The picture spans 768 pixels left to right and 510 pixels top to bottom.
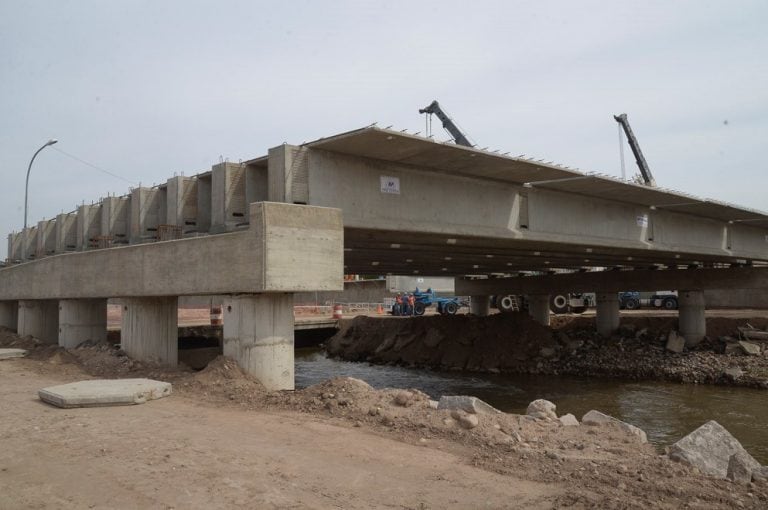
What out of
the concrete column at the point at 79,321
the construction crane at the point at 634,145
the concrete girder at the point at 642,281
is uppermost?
the construction crane at the point at 634,145

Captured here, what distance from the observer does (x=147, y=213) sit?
15805mm

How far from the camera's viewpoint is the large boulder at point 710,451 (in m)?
6.98

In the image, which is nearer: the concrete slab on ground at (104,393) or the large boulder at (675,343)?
the concrete slab on ground at (104,393)

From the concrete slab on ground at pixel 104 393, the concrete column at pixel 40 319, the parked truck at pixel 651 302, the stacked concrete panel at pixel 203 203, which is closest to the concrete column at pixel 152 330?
the stacked concrete panel at pixel 203 203

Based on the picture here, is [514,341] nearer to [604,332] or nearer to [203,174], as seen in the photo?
[604,332]

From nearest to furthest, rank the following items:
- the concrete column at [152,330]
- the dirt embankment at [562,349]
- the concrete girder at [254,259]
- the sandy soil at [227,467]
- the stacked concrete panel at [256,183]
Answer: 1. the sandy soil at [227,467]
2. the concrete girder at [254,259]
3. the stacked concrete panel at [256,183]
4. the concrete column at [152,330]
5. the dirt embankment at [562,349]

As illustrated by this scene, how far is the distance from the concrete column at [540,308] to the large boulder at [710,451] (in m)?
26.8

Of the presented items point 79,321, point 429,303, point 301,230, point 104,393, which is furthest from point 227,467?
point 429,303

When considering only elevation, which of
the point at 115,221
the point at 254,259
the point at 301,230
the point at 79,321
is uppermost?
the point at 115,221

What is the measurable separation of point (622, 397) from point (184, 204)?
1611 cm

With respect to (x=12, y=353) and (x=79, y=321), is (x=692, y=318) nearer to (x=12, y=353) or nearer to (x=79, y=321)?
(x=79, y=321)

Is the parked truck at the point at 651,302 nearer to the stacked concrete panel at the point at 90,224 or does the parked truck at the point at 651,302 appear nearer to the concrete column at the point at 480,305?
the concrete column at the point at 480,305

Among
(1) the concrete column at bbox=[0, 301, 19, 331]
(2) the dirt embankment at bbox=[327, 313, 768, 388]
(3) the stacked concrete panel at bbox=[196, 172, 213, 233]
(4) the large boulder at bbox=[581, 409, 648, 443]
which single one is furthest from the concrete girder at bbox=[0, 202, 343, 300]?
(2) the dirt embankment at bbox=[327, 313, 768, 388]

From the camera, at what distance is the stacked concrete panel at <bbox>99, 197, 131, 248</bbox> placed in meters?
17.2
